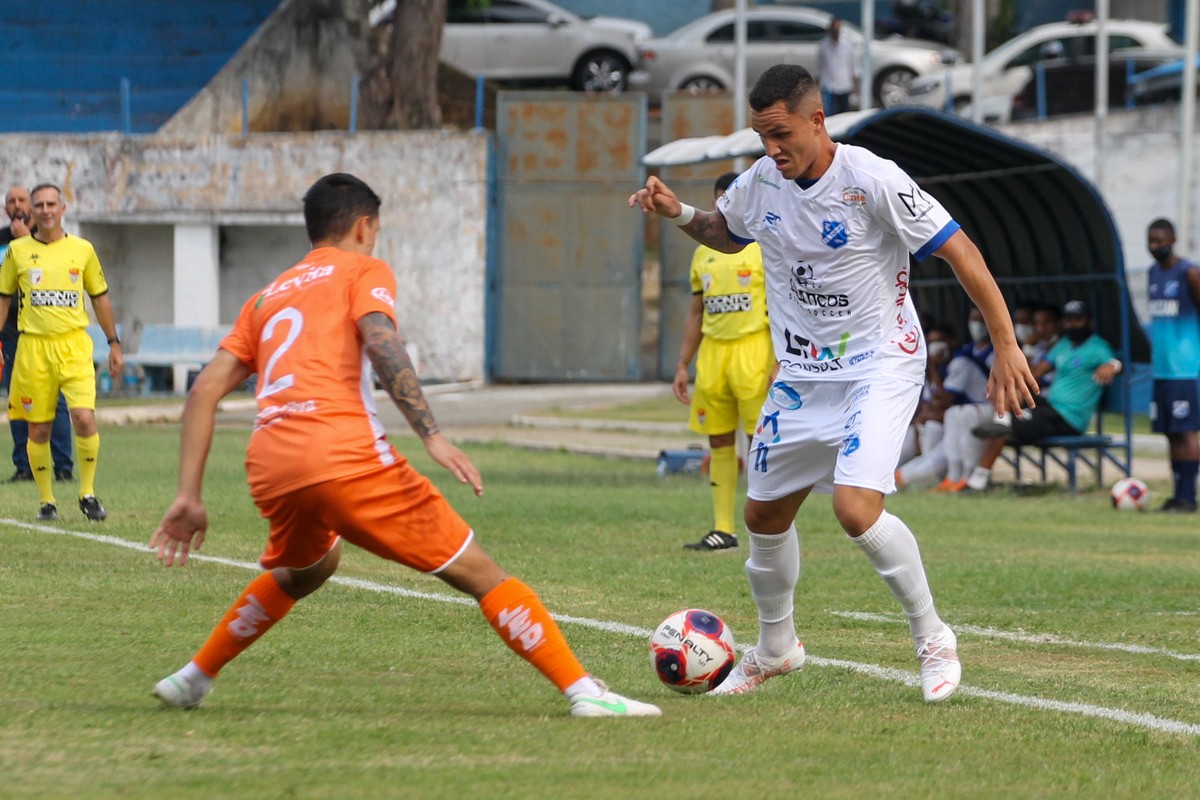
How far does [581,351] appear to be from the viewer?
31.3 m

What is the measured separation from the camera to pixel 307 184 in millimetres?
30969

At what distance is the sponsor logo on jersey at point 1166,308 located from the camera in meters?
15.1

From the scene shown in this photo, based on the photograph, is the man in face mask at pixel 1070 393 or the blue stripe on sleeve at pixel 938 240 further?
the man in face mask at pixel 1070 393

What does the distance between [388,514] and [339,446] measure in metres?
0.26

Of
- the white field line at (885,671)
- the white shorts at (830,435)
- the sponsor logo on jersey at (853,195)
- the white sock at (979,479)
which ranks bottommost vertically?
the white sock at (979,479)

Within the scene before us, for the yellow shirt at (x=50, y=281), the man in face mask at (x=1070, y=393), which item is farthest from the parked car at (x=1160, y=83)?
the yellow shirt at (x=50, y=281)

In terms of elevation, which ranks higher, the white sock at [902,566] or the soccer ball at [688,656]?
the white sock at [902,566]

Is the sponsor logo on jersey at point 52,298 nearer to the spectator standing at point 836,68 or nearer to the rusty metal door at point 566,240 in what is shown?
the rusty metal door at point 566,240

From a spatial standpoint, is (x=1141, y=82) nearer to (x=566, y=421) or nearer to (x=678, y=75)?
(x=678, y=75)

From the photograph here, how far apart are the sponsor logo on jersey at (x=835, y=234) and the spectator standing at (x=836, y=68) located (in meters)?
Answer: 25.4

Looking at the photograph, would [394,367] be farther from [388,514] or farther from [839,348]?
[839,348]

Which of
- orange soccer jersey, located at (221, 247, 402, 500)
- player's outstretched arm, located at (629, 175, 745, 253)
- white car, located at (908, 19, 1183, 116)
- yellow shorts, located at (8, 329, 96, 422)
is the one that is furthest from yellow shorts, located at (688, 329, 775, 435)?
white car, located at (908, 19, 1183, 116)

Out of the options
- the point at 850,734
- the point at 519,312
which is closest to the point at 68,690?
the point at 850,734

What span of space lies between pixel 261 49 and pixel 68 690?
1194 inches
